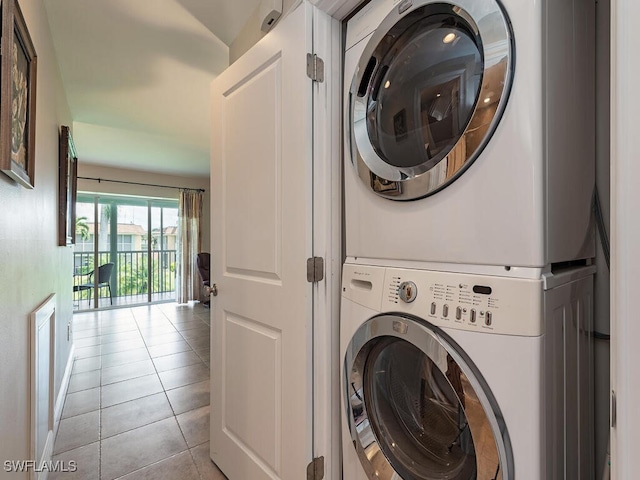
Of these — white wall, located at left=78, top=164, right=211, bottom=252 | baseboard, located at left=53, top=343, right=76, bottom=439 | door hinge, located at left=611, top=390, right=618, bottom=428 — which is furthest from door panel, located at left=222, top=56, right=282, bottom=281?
white wall, located at left=78, top=164, right=211, bottom=252

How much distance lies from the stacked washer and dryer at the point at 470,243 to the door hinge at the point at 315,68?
6.4 inches

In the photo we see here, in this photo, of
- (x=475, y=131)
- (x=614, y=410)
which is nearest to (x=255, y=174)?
(x=475, y=131)

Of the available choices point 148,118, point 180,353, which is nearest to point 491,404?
point 180,353

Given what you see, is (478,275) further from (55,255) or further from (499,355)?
(55,255)

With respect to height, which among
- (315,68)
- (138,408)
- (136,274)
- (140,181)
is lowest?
(138,408)

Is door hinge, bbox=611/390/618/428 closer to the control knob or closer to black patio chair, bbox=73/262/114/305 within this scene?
the control knob

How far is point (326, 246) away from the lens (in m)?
1.15

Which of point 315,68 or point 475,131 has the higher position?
point 315,68

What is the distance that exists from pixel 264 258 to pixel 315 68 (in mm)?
740

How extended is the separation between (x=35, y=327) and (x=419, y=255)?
1.55 m

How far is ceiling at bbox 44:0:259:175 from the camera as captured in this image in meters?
1.71

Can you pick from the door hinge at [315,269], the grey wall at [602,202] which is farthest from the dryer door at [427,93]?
the grey wall at [602,202]

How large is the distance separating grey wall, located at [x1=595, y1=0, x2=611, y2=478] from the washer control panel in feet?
1.51

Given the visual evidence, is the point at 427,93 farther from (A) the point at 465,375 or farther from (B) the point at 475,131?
(A) the point at 465,375
